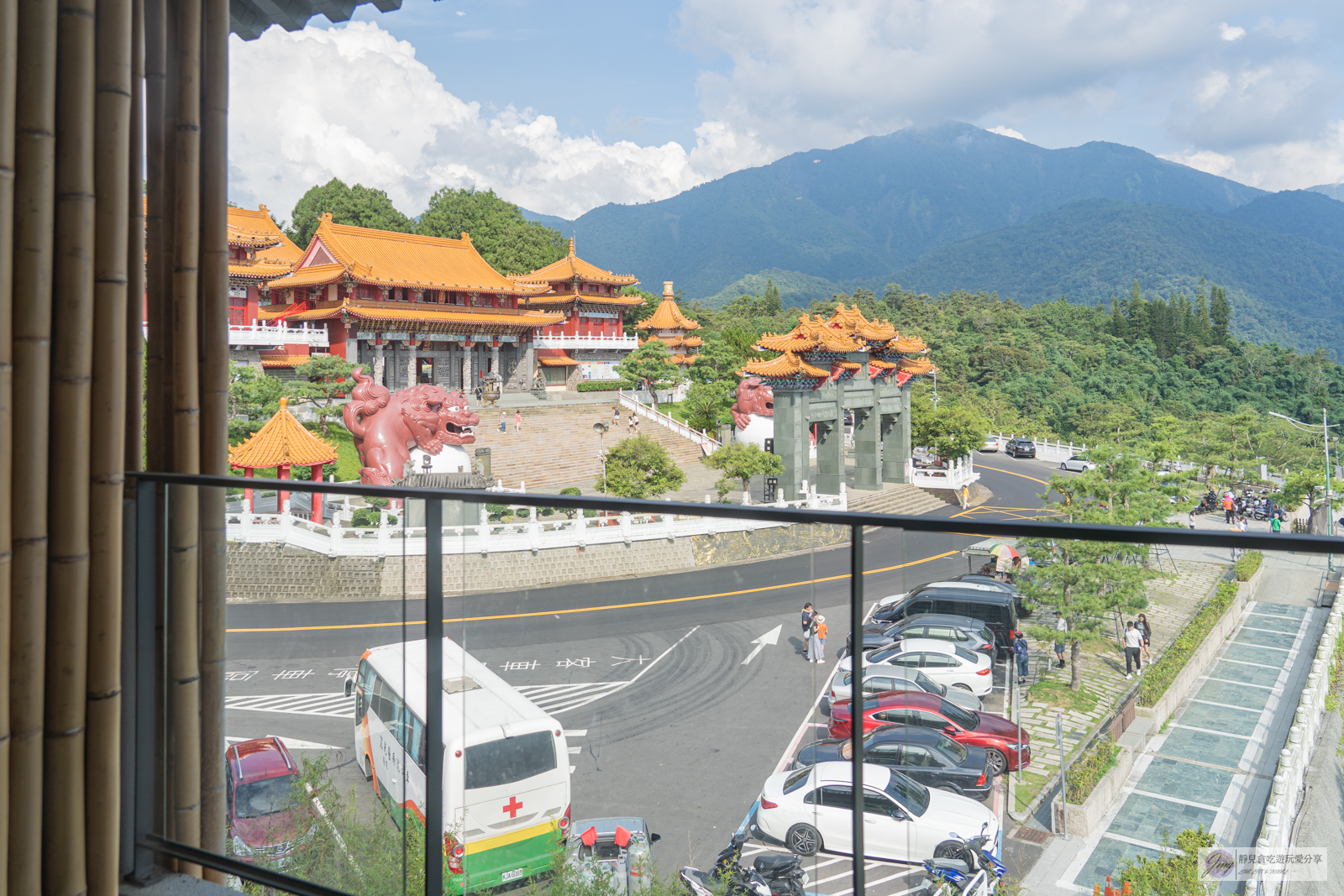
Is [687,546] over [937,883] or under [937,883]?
over

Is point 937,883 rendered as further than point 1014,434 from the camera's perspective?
No

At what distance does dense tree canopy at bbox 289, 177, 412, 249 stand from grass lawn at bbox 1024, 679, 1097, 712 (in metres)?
33.5

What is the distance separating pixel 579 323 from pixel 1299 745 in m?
26.8

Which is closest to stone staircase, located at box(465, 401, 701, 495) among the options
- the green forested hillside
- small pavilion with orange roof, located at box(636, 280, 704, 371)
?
small pavilion with orange roof, located at box(636, 280, 704, 371)

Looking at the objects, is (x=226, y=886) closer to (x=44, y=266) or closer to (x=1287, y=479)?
(x=44, y=266)

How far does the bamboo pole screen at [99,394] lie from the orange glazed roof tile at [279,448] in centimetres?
835

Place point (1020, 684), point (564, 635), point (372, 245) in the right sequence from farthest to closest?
1. point (372, 245)
2. point (564, 635)
3. point (1020, 684)

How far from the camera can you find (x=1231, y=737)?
75cm

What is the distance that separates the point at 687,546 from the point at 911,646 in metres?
0.27

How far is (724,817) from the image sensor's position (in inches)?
39.0

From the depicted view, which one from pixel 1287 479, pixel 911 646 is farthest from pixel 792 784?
pixel 1287 479

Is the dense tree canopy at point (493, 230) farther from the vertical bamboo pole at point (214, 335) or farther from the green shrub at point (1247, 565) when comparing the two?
the green shrub at point (1247, 565)

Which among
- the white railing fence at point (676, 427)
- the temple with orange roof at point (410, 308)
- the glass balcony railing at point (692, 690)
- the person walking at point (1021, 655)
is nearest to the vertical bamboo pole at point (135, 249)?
the glass balcony railing at point (692, 690)

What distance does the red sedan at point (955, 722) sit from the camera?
2.85 ft
